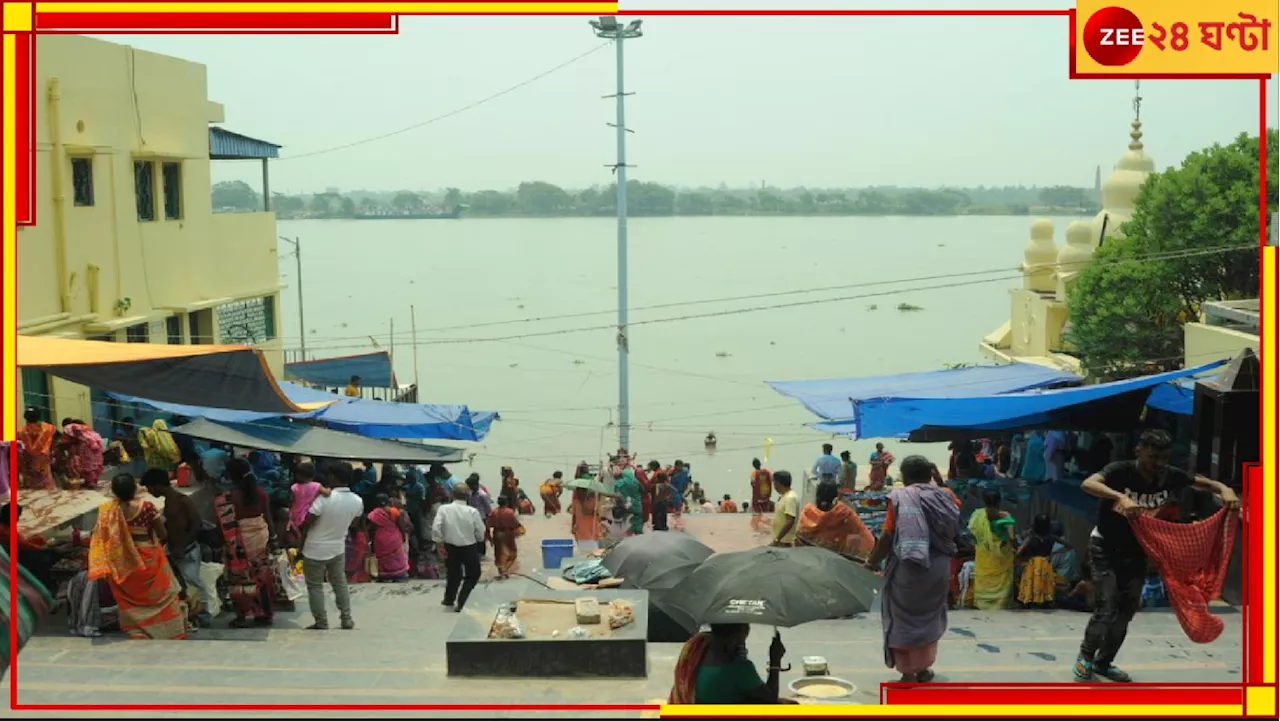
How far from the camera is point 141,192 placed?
17.7m

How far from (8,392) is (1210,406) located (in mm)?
5965

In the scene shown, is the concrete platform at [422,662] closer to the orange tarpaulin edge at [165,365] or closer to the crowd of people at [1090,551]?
the crowd of people at [1090,551]

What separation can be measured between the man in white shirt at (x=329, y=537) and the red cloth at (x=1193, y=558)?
15.0 ft

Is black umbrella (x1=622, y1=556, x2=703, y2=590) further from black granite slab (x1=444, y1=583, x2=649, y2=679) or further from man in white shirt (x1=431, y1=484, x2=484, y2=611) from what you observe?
black granite slab (x1=444, y1=583, x2=649, y2=679)

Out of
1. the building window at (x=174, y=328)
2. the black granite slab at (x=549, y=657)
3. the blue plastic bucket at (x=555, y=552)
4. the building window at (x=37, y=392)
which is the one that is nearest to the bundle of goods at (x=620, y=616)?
the black granite slab at (x=549, y=657)

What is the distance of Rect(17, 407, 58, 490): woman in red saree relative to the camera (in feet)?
35.9

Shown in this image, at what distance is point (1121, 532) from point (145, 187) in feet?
49.2

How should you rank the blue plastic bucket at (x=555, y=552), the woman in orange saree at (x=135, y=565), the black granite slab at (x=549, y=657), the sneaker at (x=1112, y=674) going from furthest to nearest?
the blue plastic bucket at (x=555, y=552) → the woman in orange saree at (x=135, y=565) → the black granite slab at (x=549, y=657) → the sneaker at (x=1112, y=674)

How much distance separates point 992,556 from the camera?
9211mm

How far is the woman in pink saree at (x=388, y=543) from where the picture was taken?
11102 mm

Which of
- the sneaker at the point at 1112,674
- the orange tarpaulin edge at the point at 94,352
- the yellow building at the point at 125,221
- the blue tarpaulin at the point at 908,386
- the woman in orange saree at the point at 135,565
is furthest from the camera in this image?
the yellow building at the point at 125,221

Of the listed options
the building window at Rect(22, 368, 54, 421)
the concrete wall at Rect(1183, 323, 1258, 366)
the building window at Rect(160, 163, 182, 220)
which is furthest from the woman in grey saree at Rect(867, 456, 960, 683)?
the building window at Rect(160, 163, 182, 220)

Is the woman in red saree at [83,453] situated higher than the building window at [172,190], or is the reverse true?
the building window at [172,190]

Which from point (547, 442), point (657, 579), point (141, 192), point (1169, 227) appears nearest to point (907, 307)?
point (547, 442)
